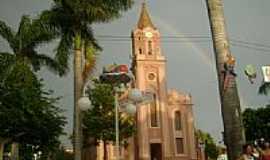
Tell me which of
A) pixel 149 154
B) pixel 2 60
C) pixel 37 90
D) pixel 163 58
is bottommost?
pixel 149 154

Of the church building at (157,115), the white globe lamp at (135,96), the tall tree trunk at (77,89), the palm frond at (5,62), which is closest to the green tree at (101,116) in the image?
the palm frond at (5,62)

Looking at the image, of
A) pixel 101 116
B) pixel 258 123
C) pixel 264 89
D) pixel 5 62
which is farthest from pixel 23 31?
pixel 258 123

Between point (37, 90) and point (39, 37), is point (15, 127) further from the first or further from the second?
point (39, 37)

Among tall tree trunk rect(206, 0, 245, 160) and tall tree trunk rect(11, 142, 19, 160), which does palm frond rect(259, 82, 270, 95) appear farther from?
tall tree trunk rect(206, 0, 245, 160)

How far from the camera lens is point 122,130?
35.8 metres

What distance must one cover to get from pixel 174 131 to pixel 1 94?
3167 centimetres

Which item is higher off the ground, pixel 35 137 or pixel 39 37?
pixel 39 37

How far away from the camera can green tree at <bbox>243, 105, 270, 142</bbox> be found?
4275 cm

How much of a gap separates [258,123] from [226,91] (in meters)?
35.0

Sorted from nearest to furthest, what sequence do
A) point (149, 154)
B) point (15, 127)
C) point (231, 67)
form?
point (231, 67) < point (15, 127) < point (149, 154)

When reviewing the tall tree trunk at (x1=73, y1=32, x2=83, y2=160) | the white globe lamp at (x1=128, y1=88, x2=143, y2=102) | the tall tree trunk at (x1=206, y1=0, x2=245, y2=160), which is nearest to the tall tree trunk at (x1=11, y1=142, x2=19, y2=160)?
the tall tree trunk at (x1=73, y1=32, x2=83, y2=160)

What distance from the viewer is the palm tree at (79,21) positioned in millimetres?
18031

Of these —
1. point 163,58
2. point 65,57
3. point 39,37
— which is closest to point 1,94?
point 39,37

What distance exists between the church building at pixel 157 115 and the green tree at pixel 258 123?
8.62 metres
